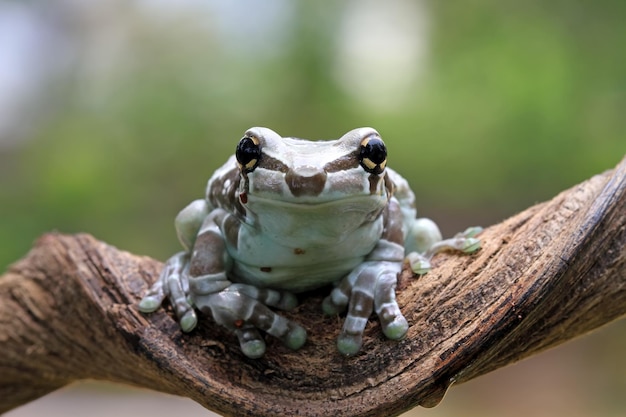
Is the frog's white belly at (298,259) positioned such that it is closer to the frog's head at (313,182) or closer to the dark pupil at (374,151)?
the frog's head at (313,182)

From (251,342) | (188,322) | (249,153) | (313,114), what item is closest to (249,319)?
(251,342)

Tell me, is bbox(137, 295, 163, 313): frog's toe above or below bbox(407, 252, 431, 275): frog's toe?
below

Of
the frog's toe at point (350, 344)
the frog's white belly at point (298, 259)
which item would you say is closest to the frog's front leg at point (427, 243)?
the frog's white belly at point (298, 259)

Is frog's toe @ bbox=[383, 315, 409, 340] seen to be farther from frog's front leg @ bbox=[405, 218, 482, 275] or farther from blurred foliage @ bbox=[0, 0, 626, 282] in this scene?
blurred foliage @ bbox=[0, 0, 626, 282]

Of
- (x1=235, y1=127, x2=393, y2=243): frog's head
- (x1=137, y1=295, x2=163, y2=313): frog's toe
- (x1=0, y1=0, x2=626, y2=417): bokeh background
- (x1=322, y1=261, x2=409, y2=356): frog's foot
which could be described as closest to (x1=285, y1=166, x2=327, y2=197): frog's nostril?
(x1=235, y1=127, x2=393, y2=243): frog's head

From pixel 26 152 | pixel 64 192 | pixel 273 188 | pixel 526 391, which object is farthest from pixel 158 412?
pixel 273 188

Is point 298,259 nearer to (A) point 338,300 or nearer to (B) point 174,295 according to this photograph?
(A) point 338,300

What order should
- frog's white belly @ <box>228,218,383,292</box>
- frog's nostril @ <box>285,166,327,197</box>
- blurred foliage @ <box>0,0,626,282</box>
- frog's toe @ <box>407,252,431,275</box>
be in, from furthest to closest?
blurred foliage @ <box>0,0,626,282</box> → frog's toe @ <box>407,252,431,275</box> → frog's white belly @ <box>228,218,383,292</box> → frog's nostril @ <box>285,166,327,197</box>
